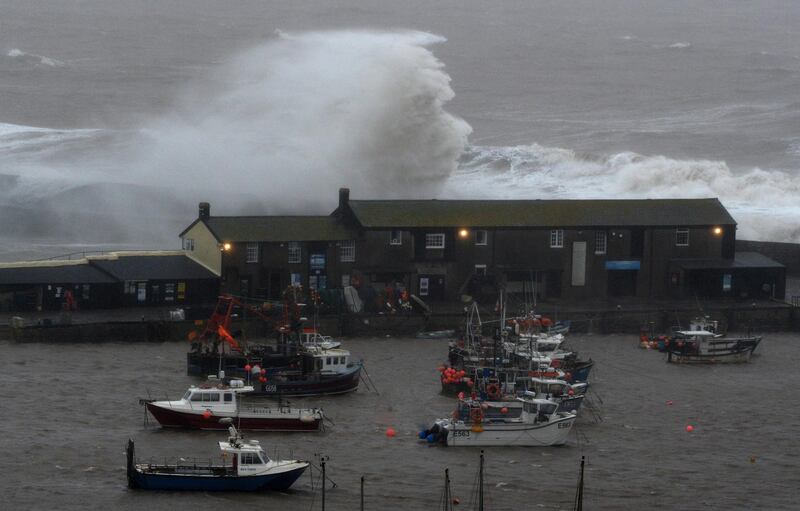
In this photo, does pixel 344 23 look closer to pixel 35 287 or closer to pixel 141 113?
pixel 141 113

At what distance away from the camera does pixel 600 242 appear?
6116 cm

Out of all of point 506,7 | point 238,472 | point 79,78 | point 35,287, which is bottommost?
point 238,472

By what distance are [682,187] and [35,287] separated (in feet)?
134

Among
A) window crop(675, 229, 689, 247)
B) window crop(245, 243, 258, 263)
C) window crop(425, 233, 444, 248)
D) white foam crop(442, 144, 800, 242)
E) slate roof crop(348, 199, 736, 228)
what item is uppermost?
white foam crop(442, 144, 800, 242)

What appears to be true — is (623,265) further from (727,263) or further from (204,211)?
(204,211)

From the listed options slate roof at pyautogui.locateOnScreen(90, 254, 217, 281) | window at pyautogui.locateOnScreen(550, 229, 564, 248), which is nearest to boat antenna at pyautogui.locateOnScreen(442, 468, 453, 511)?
slate roof at pyautogui.locateOnScreen(90, 254, 217, 281)

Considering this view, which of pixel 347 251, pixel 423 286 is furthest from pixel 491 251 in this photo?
pixel 347 251

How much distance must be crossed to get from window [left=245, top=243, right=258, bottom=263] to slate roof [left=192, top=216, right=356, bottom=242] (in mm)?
188

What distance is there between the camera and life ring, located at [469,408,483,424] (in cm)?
4303

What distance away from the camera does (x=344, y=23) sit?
15525cm

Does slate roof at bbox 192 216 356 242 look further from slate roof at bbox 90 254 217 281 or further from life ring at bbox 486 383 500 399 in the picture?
life ring at bbox 486 383 500 399

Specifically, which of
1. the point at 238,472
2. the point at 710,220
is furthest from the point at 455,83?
the point at 238,472

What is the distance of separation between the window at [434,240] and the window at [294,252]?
4.14 metres

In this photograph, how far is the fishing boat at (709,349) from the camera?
54.3 meters
